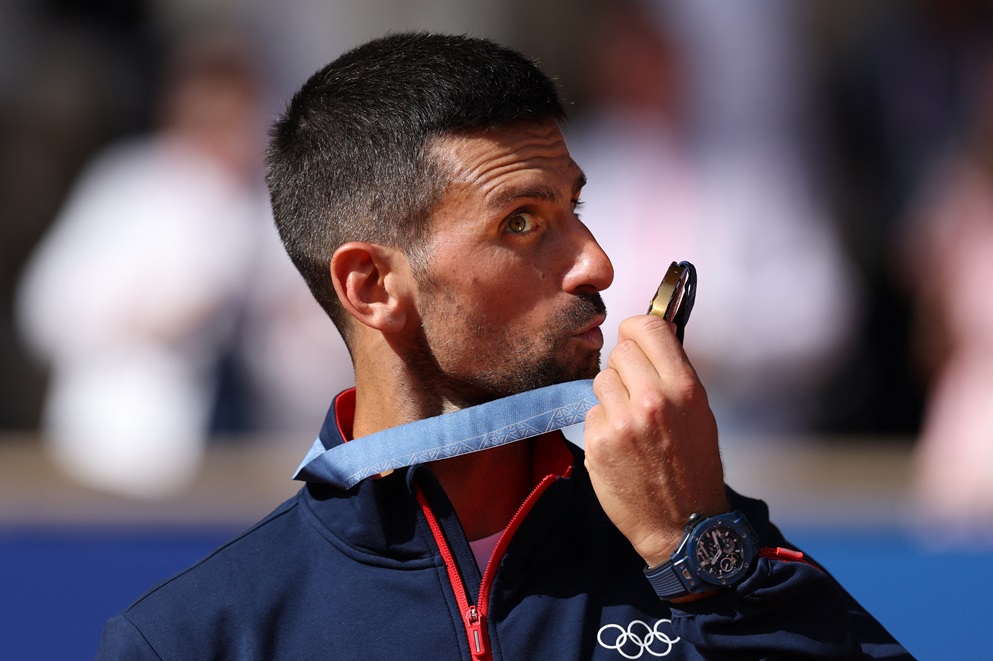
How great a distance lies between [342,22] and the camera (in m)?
7.71

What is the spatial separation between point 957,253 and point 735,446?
49.2 inches

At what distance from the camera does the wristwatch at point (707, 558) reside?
7.28ft

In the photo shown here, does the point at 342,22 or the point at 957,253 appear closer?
the point at 957,253

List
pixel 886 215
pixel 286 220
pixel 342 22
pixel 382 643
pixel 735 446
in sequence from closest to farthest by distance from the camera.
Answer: pixel 382 643
pixel 286 220
pixel 735 446
pixel 886 215
pixel 342 22

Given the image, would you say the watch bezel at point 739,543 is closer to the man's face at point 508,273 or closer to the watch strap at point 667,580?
the watch strap at point 667,580

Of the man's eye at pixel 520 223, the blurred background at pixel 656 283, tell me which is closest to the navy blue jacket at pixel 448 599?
the man's eye at pixel 520 223

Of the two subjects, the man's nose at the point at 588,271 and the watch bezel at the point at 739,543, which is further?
the man's nose at the point at 588,271

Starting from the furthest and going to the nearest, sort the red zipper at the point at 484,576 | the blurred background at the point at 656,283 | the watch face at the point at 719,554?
the blurred background at the point at 656,283 → the red zipper at the point at 484,576 → the watch face at the point at 719,554

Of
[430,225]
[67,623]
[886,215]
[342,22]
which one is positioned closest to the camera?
[430,225]

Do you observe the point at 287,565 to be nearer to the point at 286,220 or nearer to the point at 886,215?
the point at 286,220

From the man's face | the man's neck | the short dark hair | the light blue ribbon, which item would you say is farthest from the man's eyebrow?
the man's neck

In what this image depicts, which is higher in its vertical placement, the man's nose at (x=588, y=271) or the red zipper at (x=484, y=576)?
the man's nose at (x=588, y=271)

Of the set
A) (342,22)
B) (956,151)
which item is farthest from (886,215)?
(342,22)

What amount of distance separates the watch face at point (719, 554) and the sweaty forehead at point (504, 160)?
73cm
